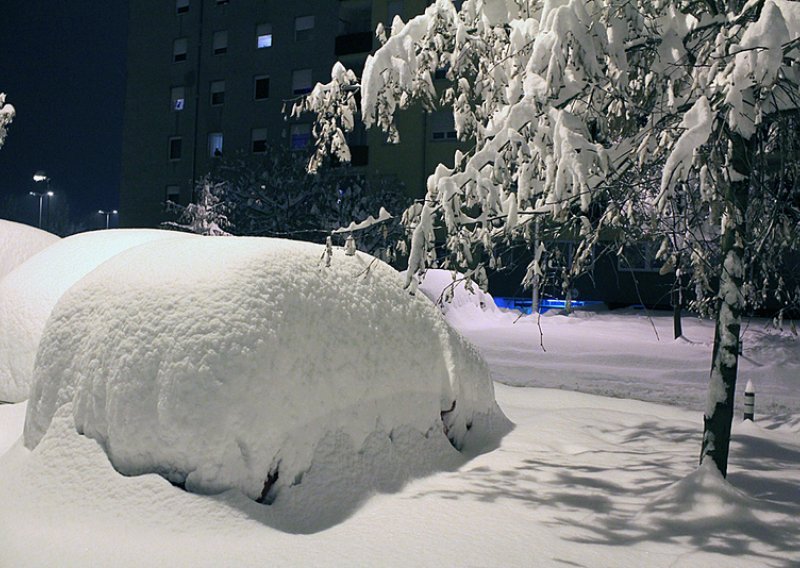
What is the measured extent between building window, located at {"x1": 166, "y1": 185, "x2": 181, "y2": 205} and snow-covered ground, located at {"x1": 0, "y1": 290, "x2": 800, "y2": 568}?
1310 inches

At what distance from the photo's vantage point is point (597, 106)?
A: 5039 mm

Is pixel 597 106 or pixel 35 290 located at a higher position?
pixel 597 106

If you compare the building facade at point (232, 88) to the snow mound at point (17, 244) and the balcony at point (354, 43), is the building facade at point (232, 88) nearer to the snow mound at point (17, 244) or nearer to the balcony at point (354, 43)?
the balcony at point (354, 43)

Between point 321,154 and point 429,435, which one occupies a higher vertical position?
point 321,154

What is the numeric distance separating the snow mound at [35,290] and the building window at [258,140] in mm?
27867

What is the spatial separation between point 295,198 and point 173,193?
1306cm

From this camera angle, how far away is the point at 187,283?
4.81 meters

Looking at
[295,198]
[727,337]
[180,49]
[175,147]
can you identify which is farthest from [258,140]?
[727,337]

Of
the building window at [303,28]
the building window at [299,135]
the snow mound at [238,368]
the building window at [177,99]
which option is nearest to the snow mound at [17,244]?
the snow mound at [238,368]

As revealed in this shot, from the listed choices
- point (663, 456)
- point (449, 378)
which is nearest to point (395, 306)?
point (449, 378)

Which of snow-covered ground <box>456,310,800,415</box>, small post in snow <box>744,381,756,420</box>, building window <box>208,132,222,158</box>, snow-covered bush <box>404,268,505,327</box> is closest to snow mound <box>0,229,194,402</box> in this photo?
snow-covered ground <box>456,310,800,415</box>

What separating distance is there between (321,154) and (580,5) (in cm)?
263

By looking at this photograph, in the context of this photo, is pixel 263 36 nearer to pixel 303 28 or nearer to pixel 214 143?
pixel 303 28

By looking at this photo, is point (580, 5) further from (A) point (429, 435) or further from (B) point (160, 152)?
(B) point (160, 152)
